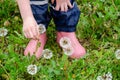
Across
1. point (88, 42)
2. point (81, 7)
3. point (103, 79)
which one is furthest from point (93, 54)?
point (81, 7)

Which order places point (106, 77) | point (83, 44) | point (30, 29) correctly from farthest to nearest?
point (83, 44)
point (106, 77)
point (30, 29)

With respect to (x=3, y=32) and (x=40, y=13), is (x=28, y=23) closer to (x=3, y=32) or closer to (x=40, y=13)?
(x=40, y=13)

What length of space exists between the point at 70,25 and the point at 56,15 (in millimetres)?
119

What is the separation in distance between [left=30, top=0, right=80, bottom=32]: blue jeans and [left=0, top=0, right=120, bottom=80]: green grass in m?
0.16

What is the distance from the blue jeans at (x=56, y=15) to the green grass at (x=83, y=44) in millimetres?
162

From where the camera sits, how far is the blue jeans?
2.50m

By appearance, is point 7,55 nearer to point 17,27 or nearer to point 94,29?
point 17,27

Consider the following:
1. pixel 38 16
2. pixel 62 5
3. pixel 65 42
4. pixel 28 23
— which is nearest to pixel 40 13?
pixel 38 16

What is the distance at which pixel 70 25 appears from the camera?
2.59 meters

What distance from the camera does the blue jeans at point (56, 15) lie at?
98.5 inches

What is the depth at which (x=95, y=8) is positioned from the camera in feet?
9.71

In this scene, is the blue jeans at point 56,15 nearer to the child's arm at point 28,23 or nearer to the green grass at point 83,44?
the green grass at point 83,44

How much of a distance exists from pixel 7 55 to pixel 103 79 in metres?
0.64

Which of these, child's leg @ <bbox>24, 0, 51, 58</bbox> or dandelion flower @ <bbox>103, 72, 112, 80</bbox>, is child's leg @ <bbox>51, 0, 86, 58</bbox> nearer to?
child's leg @ <bbox>24, 0, 51, 58</bbox>
